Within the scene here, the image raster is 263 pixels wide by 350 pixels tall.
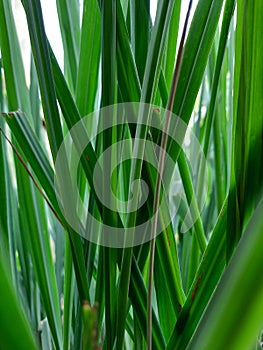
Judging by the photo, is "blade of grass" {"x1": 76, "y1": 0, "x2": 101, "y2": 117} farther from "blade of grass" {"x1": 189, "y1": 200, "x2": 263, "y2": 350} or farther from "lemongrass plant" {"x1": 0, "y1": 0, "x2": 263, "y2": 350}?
"blade of grass" {"x1": 189, "y1": 200, "x2": 263, "y2": 350}

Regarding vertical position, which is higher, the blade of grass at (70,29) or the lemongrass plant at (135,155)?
the blade of grass at (70,29)

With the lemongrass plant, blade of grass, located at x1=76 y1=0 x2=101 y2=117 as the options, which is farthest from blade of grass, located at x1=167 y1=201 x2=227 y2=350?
blade of grass, located at x1=76 y1=0 x2=101 y2=117

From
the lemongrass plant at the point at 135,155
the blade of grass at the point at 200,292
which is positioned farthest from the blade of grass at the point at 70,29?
the blade of grass at the point at 200,292

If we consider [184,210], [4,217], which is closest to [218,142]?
[184,210]

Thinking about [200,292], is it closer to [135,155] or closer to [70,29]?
[135,155]

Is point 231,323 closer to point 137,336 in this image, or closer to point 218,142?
point 137,336

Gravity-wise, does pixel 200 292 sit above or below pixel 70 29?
below

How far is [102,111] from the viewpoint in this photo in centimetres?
19

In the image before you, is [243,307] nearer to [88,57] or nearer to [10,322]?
[10,322]

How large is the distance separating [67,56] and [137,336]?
180mm

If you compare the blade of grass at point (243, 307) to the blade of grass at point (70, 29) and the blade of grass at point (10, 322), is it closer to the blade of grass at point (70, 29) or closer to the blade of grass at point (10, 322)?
the blade of grass at point (10, 322)

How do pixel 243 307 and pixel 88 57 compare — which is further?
pixel 88 57

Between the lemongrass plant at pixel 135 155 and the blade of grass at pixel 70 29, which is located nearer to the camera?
the lemongrass plant at pixel 135 155

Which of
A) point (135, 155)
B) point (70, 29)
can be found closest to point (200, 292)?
point (135, 155)
